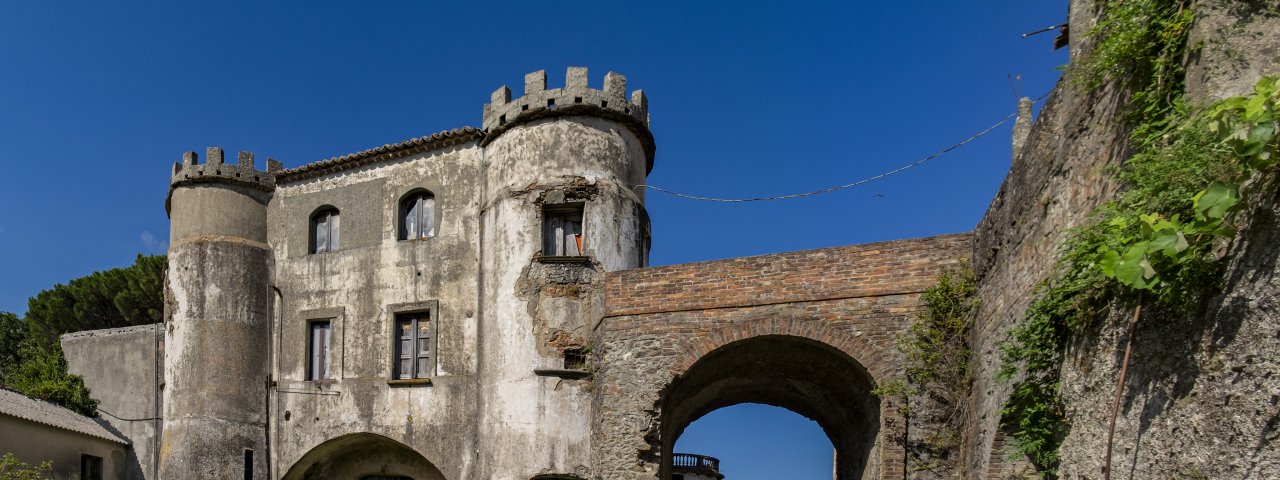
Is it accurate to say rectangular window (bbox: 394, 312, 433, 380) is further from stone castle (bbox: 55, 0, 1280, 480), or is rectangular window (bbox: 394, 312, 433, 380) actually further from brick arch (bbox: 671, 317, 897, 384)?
brick arch (bbox: 671, 317, 897, 384)

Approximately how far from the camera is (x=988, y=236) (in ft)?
37.4

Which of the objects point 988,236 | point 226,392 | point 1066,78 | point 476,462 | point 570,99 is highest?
point 570,99

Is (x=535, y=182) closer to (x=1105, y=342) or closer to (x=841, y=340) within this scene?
(x=841, y=340)

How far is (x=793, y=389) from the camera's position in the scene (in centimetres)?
1552

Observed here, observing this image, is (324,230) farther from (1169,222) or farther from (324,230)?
(1169,222)

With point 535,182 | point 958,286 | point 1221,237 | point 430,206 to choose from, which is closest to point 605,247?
point 535,182

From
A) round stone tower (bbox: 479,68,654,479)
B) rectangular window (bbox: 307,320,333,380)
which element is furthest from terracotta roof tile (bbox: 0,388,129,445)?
round stone tower (bbox: 479,68,654,479)

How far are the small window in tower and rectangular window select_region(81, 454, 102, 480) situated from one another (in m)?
11.2

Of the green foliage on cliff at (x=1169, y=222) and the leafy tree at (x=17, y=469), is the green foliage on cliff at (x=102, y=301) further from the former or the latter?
A: the green foliage on cliff at (x=1169, y=222)

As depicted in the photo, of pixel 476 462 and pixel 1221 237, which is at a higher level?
pixel 1221 237

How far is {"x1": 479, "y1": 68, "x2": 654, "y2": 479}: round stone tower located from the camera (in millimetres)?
15242

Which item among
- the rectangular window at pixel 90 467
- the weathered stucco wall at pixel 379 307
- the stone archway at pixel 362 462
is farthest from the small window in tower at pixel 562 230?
the rectangular window at pixel 90 467

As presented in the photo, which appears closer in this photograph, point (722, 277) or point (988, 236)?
point (988, 236)

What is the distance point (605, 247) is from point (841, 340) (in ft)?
15.4
